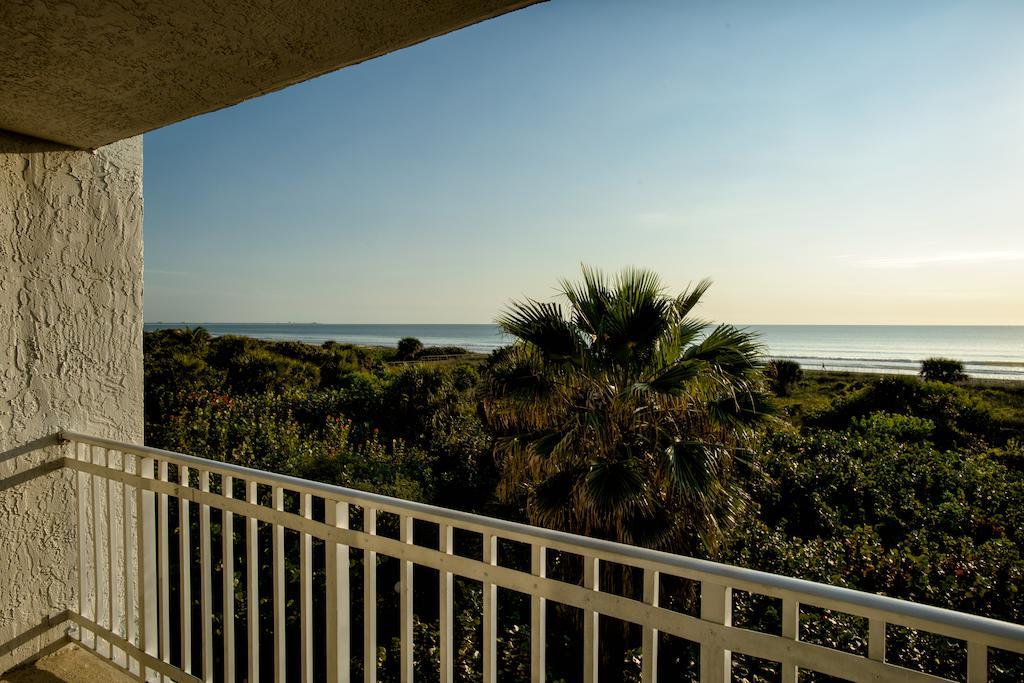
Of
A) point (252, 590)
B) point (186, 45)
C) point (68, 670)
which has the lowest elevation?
point (68, 670)

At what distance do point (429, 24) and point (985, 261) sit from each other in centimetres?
2382

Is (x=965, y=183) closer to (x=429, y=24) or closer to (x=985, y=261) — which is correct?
(x=985, y=261)

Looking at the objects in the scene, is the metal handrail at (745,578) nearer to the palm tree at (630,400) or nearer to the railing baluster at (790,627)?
the railing baluster at (790,627)

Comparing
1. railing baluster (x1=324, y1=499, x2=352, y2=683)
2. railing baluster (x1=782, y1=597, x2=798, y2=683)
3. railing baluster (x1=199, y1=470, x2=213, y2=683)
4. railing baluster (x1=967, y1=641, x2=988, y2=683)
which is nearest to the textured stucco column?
railing baluster (x1=199, y1=470, x2=213, y2=683)

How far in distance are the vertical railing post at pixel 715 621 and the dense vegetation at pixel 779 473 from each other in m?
3.64

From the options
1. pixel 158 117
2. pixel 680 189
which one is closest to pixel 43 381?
pixel 158 117

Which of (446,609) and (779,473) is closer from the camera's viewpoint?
(446,609)

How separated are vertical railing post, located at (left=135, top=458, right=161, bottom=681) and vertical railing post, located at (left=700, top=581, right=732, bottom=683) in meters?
1.82

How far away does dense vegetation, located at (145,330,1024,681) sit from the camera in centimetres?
474

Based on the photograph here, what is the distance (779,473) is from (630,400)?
4.02 metres

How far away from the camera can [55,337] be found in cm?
216

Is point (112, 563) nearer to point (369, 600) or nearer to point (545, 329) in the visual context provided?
point (369, 600)

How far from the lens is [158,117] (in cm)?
179

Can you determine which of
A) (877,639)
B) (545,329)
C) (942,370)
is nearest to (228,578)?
(877,639)
